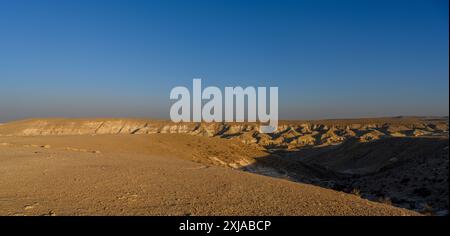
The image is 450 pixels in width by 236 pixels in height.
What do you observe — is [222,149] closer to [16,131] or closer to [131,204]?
[131,204]

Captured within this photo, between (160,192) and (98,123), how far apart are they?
96.1 m

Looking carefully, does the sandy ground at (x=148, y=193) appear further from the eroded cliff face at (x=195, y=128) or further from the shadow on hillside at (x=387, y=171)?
the eroded cliff face at (x=195, y=128)

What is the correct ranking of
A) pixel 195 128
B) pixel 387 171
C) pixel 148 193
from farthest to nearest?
1. pixel 195 128
2. pixel 387 171
3. pixel 148 193

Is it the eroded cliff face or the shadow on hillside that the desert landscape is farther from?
the eroded cliff face

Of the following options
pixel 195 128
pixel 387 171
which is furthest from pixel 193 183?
pixel 195 128

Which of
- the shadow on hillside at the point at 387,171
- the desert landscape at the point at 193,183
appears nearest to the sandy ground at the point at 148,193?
the desert landscape at the point at 193,183

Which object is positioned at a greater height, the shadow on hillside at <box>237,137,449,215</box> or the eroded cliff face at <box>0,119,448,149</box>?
the eroded cliff face at <box>0,119,448,149</box>

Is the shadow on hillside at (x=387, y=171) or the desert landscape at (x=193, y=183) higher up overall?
the desert landscape at (x=193, y=183)

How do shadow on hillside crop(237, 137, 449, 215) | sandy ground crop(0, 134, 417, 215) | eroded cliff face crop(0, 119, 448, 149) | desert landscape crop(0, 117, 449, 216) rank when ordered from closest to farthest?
sandy ground crop(0, 134, 417, 215)
desert landscape crop(0, 117, 449, 216)
shadow on hillside crop(237, 137, 449, 215)
eroded cliff face crop(0, 119, 448, 149)

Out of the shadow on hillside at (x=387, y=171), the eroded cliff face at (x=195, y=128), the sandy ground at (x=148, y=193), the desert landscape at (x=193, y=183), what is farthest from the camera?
the eroded cliff face at (x=195, y=128)

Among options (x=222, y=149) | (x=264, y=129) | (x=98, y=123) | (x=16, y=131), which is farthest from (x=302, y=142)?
(x=16, y=131)

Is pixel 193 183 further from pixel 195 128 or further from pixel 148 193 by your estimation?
pixel 195 128

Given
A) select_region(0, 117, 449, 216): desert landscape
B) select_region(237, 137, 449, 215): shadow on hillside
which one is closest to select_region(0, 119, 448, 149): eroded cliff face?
select_region(237, 137, 449, 215): shadow on hillside
